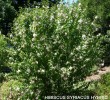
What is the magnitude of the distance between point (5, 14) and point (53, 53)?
584 inches

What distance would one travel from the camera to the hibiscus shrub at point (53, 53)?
27.3ft

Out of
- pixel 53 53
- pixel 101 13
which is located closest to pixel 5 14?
pixel 101 13

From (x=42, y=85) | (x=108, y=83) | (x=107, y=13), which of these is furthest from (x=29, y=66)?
(x=107, y=13)

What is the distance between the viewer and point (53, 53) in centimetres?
836

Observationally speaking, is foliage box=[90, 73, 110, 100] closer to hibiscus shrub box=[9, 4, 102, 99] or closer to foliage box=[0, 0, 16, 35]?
hibiscus shrub box=[9, 4, 102, 99]

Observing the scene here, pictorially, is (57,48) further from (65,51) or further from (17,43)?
(17,43)

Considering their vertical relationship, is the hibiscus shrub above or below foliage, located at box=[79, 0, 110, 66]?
below

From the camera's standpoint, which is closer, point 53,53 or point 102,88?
point 53,53

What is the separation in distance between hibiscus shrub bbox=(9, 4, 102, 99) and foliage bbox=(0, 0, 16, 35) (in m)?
13.6

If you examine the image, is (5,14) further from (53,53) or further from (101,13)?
(53,53)

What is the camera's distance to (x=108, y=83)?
1019cm

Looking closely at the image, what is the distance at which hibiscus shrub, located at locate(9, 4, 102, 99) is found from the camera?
27.3ft

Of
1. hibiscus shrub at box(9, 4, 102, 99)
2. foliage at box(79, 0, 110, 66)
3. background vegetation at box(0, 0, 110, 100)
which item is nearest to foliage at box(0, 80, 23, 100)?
background vegetation at box(0, 0, 110, 100)

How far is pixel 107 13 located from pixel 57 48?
30.7 feet
